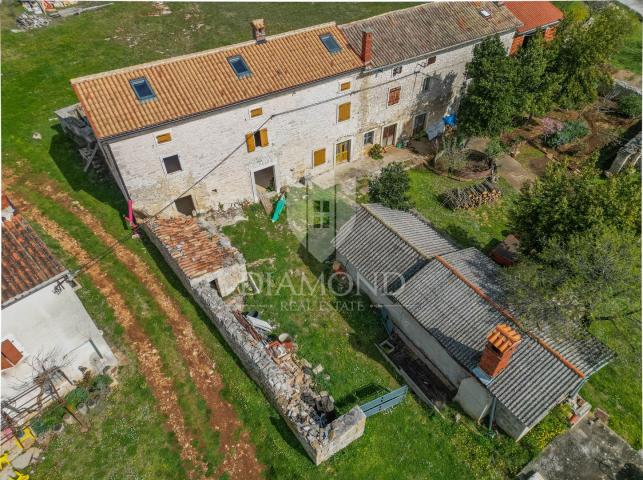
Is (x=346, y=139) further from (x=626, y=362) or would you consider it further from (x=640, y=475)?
(x=640, y=475)

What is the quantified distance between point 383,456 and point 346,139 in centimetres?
2051

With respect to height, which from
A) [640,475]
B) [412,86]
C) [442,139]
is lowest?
[640,475]

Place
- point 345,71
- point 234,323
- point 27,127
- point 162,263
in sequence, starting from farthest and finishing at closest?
point 27,127, point 345,71, point 162,263, point 234,323

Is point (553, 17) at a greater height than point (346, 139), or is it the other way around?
point (553, 17)

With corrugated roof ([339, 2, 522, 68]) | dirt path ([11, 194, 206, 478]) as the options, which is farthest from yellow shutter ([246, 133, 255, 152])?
dirt path ([11, 194, 206, 478])

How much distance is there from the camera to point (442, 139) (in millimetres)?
33375

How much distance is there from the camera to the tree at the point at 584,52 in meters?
30.6

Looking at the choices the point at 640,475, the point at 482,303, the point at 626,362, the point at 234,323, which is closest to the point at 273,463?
the point at 234,323

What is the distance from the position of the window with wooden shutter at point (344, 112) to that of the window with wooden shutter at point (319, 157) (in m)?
2.44

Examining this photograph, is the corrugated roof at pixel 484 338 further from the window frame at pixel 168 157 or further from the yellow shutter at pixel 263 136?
the window frame at pixel 168 157

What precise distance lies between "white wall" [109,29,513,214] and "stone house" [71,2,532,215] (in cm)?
7

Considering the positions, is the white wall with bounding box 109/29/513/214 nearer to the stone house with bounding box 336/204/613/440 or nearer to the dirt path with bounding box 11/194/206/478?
the dirt path with bounding box 11/194/206/478

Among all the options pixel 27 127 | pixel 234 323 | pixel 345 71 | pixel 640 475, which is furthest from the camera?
pixel 27 127

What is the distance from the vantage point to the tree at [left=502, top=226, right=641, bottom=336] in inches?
730
